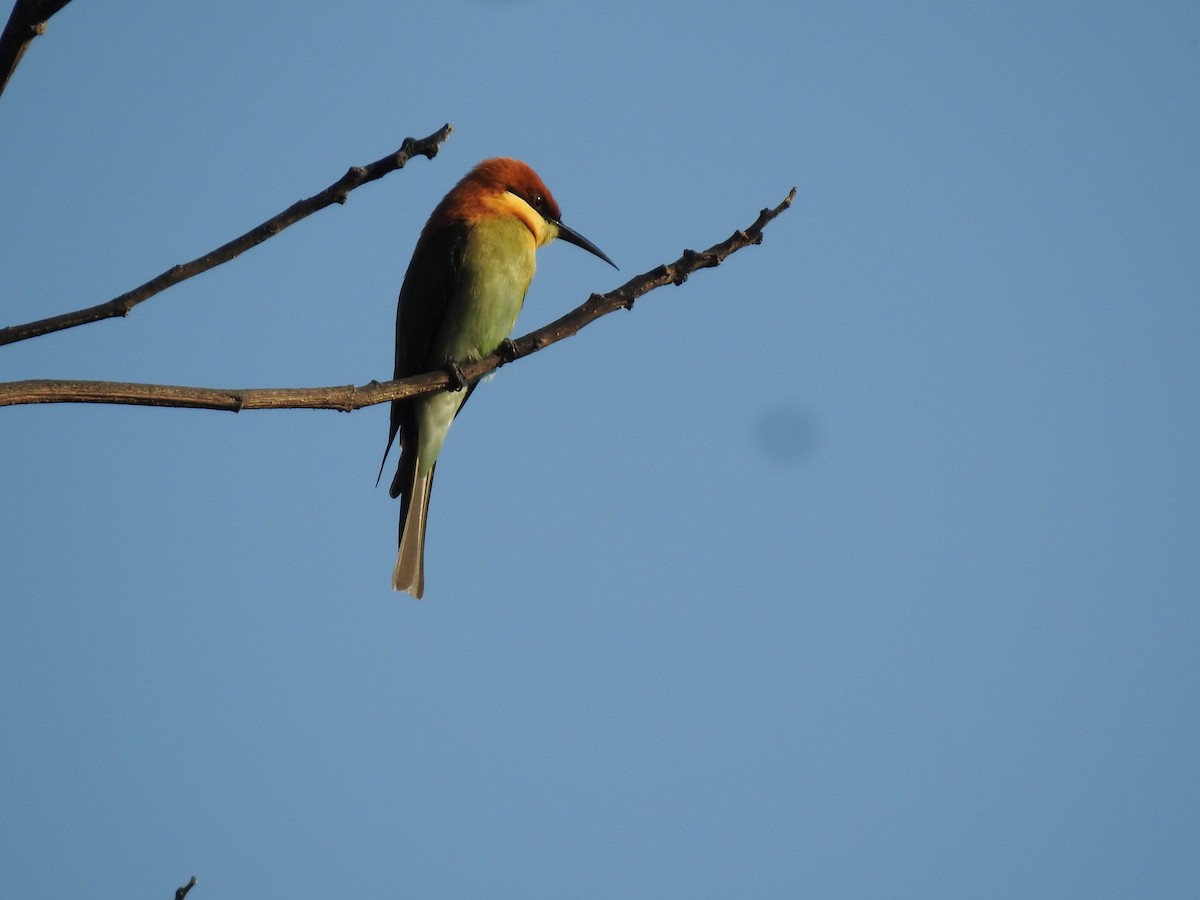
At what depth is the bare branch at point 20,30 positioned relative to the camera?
137 centimetres

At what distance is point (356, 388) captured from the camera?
91.5 inches

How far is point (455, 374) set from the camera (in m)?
3.21

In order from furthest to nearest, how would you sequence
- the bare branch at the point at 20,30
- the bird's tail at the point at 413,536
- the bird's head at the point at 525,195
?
the bird's head at the point at 525,195, the bird's tail at the point at 413,536, the bare branch at the point at 20,30

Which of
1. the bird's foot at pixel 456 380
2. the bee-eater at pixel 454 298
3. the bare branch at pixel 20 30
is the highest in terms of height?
the bee-eater at pixel 454 298

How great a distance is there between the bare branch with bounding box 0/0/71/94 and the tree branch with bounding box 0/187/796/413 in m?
0.42

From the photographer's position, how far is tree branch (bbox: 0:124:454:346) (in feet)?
5.38

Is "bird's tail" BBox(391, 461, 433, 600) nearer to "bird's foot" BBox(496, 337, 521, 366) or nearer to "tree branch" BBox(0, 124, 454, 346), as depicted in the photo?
"bird's foot" BBox(496, 337, 521, 366)

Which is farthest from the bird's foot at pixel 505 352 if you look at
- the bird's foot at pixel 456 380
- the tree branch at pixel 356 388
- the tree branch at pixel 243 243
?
the tree branch at pixel 243 243

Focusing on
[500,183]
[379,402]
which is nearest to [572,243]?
[500,183]

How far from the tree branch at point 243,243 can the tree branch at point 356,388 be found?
0.30ft

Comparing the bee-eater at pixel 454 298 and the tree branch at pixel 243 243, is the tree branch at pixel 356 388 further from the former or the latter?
the bee-eater at pixel 454 298

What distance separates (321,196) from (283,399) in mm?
453

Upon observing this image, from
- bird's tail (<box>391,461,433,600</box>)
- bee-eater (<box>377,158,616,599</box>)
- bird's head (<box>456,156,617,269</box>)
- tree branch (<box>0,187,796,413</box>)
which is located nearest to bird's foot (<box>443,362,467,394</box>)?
tree branch (<box>0,187,796,413</box>)

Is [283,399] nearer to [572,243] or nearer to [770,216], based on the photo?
[770,216]
